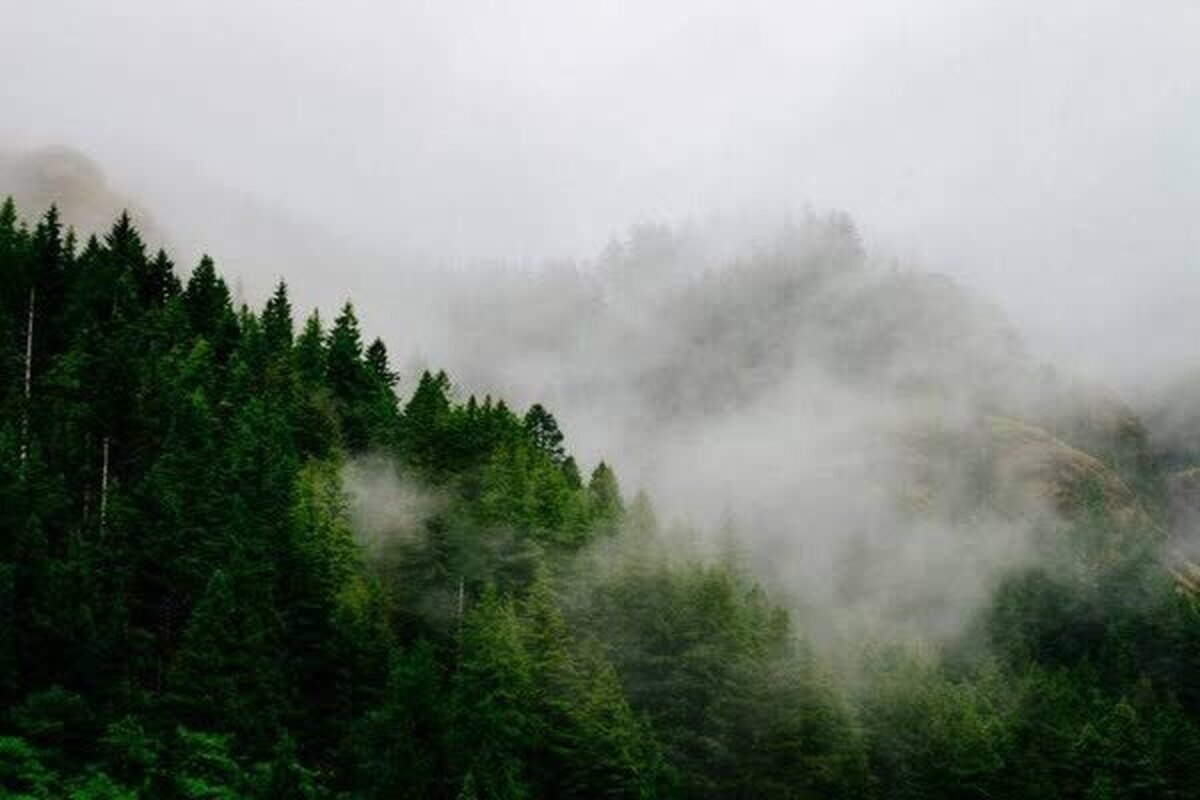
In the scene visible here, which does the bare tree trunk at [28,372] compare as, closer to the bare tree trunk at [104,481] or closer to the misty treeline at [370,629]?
the misty treeline at [370,629]

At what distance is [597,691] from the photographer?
53406mm

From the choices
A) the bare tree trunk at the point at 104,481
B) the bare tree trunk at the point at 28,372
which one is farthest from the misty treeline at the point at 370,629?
the bare tree trunk at the point at 28,372

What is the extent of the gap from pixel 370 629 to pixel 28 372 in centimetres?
3270

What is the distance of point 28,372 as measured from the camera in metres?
70.8

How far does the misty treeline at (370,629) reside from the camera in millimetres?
43469

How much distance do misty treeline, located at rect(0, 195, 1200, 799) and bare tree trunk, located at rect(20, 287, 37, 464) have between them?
366 mm

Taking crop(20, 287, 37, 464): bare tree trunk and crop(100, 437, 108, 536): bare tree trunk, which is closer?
crop(100, 437, 108, 536): bare tree trunk

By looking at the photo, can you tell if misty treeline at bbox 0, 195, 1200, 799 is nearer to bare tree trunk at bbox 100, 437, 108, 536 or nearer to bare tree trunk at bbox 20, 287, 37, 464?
bare tree trunk at bbox 100, 437, 108, 536

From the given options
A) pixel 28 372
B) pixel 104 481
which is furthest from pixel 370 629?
pixel 28 372

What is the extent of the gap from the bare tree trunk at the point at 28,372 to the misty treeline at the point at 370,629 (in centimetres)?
37

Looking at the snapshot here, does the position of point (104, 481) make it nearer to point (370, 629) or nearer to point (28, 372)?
point (28, 372)

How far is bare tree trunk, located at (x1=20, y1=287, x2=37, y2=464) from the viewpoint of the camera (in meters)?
61.8

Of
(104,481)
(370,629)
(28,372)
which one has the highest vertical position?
(28,372)

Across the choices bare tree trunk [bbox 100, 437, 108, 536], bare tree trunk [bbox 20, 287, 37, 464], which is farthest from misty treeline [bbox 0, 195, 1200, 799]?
bare tree trunk [bbox 20, 287, 37, 464]
